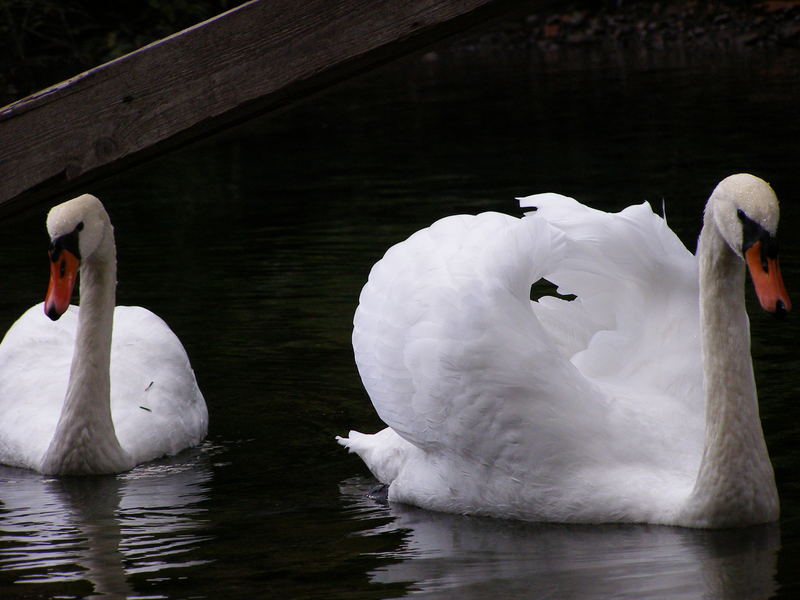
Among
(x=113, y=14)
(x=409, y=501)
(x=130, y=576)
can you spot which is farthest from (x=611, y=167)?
(x=113, y=14)

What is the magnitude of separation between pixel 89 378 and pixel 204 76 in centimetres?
327

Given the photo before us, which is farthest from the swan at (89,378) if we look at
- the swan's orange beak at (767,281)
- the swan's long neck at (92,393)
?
the swan's orange beak at (767,281)

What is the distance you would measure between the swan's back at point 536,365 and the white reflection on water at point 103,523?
78cm

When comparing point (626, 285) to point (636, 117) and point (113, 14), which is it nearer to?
point (636, 117)

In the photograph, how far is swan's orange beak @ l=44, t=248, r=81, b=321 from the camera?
5.75 m

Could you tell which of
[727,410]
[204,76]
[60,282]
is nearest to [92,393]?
[60,282]

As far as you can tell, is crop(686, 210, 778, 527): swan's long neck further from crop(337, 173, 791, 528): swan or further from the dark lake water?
the dark lake water

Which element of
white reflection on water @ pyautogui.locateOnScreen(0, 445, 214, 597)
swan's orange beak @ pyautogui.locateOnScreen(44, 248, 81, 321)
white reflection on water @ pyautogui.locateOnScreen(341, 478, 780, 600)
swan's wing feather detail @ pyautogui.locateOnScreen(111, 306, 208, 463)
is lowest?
white reflection on water @ pyautogui.locateOnScreen(341, 478, 780, 600)

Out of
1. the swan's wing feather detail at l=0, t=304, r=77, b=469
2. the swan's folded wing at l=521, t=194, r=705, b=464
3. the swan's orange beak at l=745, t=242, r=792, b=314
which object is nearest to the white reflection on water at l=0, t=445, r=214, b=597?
the swan's wing feather detail at l=0, t=304, r=77, b=469

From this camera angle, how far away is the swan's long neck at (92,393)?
607cm

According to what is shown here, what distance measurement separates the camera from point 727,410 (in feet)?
15.2

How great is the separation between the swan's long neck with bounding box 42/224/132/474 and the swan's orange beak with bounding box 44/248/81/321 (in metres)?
0.25

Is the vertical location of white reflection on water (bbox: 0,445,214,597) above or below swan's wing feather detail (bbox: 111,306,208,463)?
below

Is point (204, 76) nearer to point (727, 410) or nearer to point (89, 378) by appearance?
point (727, 410)
